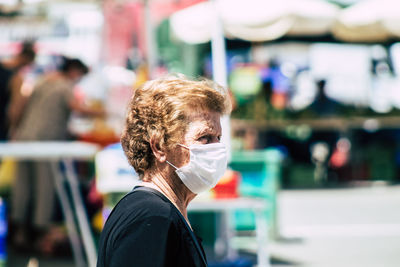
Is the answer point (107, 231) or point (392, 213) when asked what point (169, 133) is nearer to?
point (107, 231)

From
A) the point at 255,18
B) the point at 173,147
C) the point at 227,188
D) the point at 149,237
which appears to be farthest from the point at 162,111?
the point at 255,18

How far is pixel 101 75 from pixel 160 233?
6602mm

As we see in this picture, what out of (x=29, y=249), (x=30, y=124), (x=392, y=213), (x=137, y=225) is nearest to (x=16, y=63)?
(x=30, y=124)

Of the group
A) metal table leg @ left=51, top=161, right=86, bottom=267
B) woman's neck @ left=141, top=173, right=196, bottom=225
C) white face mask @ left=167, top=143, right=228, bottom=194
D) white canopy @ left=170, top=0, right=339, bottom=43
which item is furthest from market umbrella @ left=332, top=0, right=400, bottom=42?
woman's neck @ left=141, top=173, right=196, bottom=225

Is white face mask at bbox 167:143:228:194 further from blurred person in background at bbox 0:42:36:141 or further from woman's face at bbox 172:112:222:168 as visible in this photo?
blurred person in background at bbox 0:42:36:141

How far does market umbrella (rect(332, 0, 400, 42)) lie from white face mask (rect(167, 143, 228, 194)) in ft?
30.1

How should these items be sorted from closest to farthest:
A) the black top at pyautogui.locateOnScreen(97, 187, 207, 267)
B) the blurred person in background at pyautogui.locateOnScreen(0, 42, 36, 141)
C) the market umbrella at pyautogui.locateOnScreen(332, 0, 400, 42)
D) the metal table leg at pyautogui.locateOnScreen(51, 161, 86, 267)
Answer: the black top at pyautogui.locateOnScreen(97, 187, 207, 267) → the metal table leg at pyautogui.locateOnScreen(51, 161, 86, 267) → the blurred person in background at pyautogui.locateOnScreen(0, 42, 36, 141) → the market umbrella at pyautogui.locateOnScreen(332, 0, 400, 42)

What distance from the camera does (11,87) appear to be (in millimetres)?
7340

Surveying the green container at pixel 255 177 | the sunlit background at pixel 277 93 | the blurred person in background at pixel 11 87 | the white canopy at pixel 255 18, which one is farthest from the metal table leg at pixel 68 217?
the white canopy at pixel 255 18

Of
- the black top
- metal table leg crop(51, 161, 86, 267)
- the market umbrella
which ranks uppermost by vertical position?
the market umbrella

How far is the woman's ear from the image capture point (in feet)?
6.43

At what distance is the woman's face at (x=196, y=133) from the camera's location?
1.96m

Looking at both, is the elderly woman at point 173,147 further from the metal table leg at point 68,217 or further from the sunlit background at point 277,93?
the metal table leg at point 68,217

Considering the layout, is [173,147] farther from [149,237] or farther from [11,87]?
[11,87]
